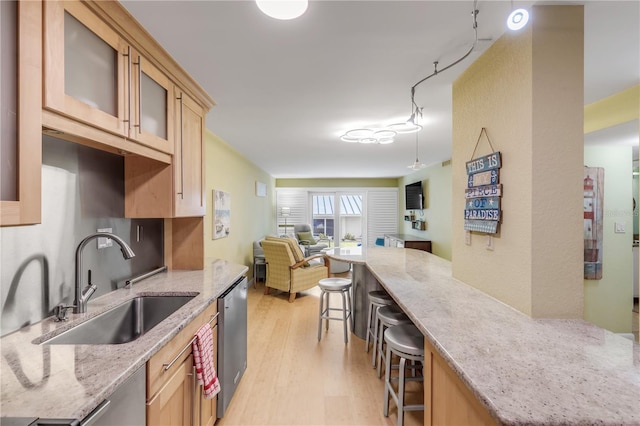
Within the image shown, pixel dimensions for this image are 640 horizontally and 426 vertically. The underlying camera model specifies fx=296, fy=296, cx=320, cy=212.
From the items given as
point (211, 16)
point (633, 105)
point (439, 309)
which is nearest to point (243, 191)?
point (211, 16)

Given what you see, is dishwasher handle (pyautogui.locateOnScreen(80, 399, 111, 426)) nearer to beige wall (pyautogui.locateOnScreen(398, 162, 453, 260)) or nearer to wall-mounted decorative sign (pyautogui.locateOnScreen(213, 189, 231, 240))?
wall-mounted decorative sign (pyautogui.locateOnScreen(213, 189, 231, 240))

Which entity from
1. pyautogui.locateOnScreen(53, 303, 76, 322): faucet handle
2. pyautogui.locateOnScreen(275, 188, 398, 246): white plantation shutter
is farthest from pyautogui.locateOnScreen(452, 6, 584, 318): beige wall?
pyautogui.locateOnScreen(275, 188, 398, 246): white plantation shutter

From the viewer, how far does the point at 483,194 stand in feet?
5.72

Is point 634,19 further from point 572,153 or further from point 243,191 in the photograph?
point 243,191

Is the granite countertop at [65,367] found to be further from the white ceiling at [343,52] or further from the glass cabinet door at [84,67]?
the white ceiling at [343,52]

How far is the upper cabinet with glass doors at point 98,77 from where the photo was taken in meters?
1.04

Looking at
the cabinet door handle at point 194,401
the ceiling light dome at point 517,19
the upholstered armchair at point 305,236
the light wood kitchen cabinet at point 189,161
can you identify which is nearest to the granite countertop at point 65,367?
the cabinet door handle at point 194,401

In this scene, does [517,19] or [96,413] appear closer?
[96,413]

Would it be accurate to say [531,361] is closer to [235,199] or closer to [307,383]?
[307,383]

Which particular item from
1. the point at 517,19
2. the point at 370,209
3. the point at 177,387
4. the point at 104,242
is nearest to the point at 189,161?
the point at 104,242

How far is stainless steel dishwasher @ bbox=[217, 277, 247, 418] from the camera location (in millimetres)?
1920

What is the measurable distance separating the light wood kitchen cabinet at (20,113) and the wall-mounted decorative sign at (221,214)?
2940 mm

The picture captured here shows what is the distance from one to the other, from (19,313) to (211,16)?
1.58 meters

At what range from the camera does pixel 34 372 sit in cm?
94
